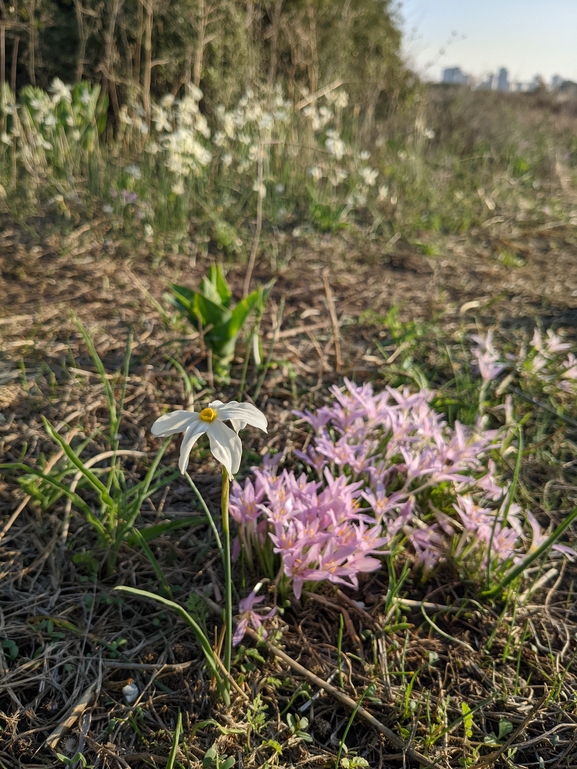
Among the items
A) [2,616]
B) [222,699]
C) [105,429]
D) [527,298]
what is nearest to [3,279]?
[105,429]

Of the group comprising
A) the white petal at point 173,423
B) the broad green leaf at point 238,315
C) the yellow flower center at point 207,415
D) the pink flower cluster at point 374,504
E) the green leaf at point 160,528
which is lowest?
the green leaf at point 160,528

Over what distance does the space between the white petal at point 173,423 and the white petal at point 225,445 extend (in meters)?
0.05

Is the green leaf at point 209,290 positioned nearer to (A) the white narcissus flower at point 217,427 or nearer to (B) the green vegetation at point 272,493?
(B) the green vegetation at point 272,493

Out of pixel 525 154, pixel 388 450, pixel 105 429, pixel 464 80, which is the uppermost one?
pixel 464 80

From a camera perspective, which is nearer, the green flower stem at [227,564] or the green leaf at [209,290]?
the green flower stem at [227,564]

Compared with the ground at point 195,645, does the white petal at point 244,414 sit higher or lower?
higher

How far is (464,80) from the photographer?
357 inches

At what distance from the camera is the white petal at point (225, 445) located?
0.82 meters

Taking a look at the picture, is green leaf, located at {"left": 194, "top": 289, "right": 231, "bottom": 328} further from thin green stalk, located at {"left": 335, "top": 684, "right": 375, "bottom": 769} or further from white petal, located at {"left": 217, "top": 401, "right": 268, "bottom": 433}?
thin green stalk, located at {"left": 335, "top": 684, "right": 375, "bottom": 769}

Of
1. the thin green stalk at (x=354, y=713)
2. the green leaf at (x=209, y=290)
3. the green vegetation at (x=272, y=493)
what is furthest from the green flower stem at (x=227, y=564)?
the green leaf at (x=209, y=290)

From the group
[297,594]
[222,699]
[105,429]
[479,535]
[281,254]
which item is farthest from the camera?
[281,254]

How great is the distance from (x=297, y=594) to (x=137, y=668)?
394mm

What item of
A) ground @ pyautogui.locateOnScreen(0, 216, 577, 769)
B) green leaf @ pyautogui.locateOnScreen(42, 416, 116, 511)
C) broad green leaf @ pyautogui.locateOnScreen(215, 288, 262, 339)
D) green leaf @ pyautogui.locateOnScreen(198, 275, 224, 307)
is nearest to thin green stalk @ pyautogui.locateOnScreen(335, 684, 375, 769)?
ground @ pyautogui.locateOnScreen(0, 216, 577, 769)

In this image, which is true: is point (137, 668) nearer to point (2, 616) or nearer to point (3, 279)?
point (2, 616)
